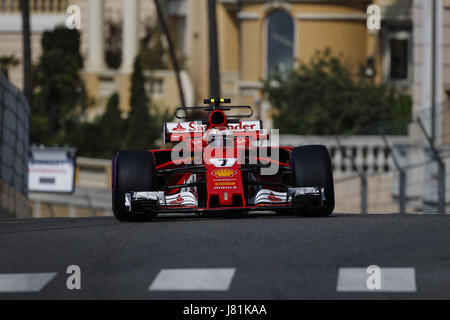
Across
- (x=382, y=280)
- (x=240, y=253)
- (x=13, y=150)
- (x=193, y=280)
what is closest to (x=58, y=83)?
(x=13, y=150)

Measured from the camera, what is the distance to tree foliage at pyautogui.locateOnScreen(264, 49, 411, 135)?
33125 millimetres

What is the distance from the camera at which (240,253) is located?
34.9 feet

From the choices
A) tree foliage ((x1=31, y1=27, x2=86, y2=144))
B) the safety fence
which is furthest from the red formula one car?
tree foliage ((x1=31, y1=27, x2=86, y2=144))

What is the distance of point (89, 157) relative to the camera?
128 ft

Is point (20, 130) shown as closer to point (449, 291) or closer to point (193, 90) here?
point (449, 291)

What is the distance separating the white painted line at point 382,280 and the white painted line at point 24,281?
7.14 ft

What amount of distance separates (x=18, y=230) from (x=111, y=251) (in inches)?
89.4

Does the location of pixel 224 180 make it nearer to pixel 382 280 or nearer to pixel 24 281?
pixel 24 281

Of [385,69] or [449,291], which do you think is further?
[385,69]

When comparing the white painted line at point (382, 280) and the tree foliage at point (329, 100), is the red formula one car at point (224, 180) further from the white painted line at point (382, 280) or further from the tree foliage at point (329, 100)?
the tree foliage at point (329, 100)

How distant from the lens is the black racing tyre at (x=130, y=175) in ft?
44.5

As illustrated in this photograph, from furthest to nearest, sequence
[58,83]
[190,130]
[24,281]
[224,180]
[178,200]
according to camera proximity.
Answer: [58,83] < [190,130] < [178,200] < [224,180] < [24,281]

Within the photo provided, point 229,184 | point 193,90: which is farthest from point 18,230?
point 193,90

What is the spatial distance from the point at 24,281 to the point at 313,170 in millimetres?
4617
